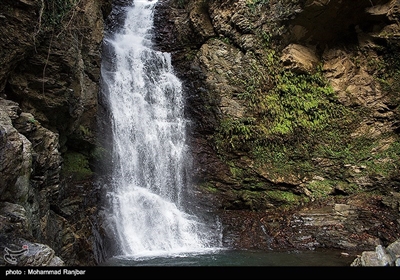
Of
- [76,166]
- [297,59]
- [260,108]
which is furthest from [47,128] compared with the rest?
[297,59]

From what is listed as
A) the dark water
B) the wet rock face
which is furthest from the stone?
the dark water

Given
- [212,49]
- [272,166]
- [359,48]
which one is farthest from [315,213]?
[212,49]

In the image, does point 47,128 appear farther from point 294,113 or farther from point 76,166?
point 294,113

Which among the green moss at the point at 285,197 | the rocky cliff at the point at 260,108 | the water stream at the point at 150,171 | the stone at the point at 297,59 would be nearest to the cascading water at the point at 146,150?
the water stream at the point at 150,171

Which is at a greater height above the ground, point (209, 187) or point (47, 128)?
point (47, 128)

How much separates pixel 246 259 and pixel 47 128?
6.39 meters

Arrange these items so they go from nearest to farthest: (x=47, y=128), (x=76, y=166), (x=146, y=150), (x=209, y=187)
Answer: (x=47, y=128) → (x=76, y=166) → (x=146, y=150) → (x=209, y=187)

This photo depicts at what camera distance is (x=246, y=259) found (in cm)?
842

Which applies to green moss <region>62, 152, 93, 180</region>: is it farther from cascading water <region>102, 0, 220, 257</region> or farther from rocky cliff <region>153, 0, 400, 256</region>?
rocky cliff <region>153, 0, 400, 256</region>

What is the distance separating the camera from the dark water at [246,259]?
771 cm

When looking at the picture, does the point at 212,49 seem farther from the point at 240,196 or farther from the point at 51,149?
the point at 51,149

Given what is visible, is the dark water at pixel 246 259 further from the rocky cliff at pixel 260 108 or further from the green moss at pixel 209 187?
the green moss at pixel 209 187

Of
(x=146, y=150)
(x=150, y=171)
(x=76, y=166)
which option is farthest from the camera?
(x=146, y=150)

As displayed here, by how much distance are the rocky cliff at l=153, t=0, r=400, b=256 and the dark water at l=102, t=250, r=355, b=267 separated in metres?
1.35
